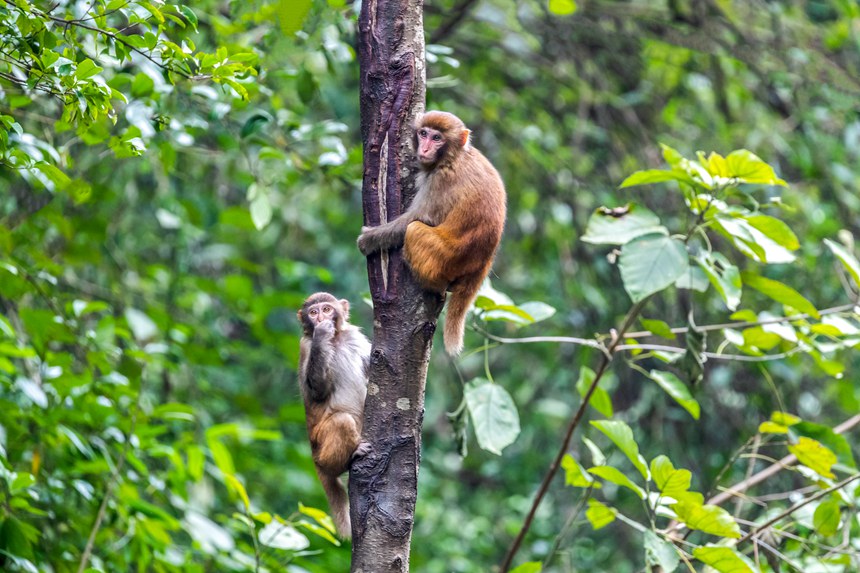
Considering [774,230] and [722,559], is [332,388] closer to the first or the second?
[722,559]

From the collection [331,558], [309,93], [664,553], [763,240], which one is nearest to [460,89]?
[309,93]

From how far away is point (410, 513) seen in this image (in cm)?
315

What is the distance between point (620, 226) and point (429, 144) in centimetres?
109

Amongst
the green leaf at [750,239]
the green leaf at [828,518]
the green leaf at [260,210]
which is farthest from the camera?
the green leaf at [260,210]

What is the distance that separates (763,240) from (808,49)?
13.8ft

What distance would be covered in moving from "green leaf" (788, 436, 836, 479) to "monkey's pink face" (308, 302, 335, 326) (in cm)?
238

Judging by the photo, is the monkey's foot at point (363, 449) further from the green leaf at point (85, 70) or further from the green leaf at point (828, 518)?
the green leaf at point (828, 518)

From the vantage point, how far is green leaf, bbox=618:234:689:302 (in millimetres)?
3658

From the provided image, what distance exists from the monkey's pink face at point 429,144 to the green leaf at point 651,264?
1.20 m

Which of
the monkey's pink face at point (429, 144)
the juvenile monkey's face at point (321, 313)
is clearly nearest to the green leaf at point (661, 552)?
the monkey's pink face at point (429, 144)

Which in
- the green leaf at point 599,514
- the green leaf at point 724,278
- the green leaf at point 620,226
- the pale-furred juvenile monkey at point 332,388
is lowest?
the pale-furred juvenile monkey at point 332,388

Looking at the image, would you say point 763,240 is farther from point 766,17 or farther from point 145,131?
point 766,17

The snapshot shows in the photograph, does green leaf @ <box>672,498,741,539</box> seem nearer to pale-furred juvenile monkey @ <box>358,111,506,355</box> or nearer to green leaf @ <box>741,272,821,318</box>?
green leaf @ <box>741,272,821,318</box>

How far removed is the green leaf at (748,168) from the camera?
3738 millimetres
